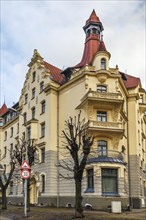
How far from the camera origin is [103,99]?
35.8 meters

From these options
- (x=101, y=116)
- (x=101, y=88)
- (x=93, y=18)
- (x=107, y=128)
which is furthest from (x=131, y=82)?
(x=107, y=128)

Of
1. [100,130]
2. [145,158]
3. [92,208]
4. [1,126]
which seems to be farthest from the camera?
[1,126]

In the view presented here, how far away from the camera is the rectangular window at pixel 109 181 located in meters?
34.2

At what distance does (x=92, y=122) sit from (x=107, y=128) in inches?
67.2

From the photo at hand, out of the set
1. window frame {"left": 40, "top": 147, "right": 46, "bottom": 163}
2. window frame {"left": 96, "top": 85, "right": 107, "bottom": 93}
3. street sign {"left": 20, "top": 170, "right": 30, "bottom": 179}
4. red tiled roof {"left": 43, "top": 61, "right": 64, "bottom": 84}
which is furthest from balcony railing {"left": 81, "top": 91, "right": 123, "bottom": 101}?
street sign {"left": 20, "top": 170, "right": 30, "bottom": 179}

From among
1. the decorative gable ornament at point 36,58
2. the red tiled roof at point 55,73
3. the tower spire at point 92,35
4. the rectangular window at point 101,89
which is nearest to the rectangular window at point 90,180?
the rectangular window at point 101,89

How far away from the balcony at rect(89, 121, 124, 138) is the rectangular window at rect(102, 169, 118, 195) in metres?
3.93

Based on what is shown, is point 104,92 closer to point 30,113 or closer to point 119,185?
point 119,185

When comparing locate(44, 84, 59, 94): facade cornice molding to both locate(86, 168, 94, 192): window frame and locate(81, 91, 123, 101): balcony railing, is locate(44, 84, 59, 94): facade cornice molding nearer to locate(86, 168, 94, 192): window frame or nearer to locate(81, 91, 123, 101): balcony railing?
locate(81, 91, 123, 101): balcony railing

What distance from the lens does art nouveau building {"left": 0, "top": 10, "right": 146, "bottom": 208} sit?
34.9 m

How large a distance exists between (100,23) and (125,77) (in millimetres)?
8157

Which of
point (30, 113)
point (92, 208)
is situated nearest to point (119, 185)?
point (92, 208)

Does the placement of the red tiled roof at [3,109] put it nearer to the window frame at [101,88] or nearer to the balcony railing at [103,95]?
the window frame at [101,88]

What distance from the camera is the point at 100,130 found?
35375 millimetres
